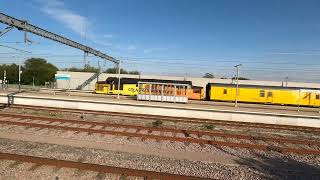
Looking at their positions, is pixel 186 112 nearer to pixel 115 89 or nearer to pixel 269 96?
pixel 269 96

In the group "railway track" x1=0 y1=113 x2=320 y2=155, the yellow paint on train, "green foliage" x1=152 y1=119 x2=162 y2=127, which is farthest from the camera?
the yellow paint on train

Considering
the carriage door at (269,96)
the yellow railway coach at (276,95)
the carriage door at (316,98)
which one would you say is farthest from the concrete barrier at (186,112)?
the carriage door at (316,98)

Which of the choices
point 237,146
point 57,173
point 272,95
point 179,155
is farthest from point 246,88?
point 57,173

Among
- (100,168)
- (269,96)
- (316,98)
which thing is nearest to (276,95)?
(269,96)

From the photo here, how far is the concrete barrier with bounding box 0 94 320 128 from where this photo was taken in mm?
21344

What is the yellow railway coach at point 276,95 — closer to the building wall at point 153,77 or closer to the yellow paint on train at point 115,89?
the yellow paint on train at point 115,89

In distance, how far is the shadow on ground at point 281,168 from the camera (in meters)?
8.57

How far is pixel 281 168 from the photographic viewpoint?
9422mm

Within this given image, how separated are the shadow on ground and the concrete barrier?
10652mm

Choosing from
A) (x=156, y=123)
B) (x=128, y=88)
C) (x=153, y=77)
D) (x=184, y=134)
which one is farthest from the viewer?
(x=153, y=77)

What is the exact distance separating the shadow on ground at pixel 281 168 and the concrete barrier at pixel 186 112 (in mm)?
10652

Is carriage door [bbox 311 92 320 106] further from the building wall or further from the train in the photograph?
the building wall

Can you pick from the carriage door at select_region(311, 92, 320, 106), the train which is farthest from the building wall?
the carriage door at select_region(311, 92, 320, 106)

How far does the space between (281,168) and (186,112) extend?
13229mm
